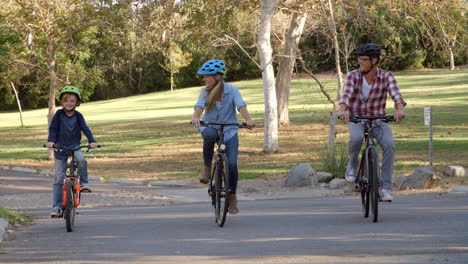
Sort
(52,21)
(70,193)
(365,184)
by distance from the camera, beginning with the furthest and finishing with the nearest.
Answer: (52,21) < (70,193) < (365,184)

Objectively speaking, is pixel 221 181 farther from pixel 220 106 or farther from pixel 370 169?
pixel 370 169

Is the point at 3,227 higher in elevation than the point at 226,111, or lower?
lower

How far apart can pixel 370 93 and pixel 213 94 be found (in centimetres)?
180

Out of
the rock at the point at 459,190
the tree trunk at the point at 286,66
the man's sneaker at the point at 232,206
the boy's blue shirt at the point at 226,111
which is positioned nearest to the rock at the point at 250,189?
the rock at the point at 459,190

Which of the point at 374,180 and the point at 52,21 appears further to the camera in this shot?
the point at 52,21

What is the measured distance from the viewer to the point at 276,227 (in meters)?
9.59

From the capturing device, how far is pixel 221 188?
9867 mm

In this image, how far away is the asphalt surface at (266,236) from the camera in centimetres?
744

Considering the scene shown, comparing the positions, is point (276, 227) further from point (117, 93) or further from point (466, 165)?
point (117, 93)

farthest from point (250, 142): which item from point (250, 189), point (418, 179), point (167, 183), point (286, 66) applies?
point (418, 179)

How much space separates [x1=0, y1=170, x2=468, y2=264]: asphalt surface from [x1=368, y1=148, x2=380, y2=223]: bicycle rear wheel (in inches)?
7.7

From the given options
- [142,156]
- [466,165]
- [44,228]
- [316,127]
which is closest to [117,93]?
[316,127]

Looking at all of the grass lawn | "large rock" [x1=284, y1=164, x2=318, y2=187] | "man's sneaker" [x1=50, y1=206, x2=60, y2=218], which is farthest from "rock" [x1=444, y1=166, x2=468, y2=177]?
"man's sneaker" [x1=50, y1=206, x2=60, y2=218]

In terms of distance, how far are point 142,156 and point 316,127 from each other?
10.3 m
